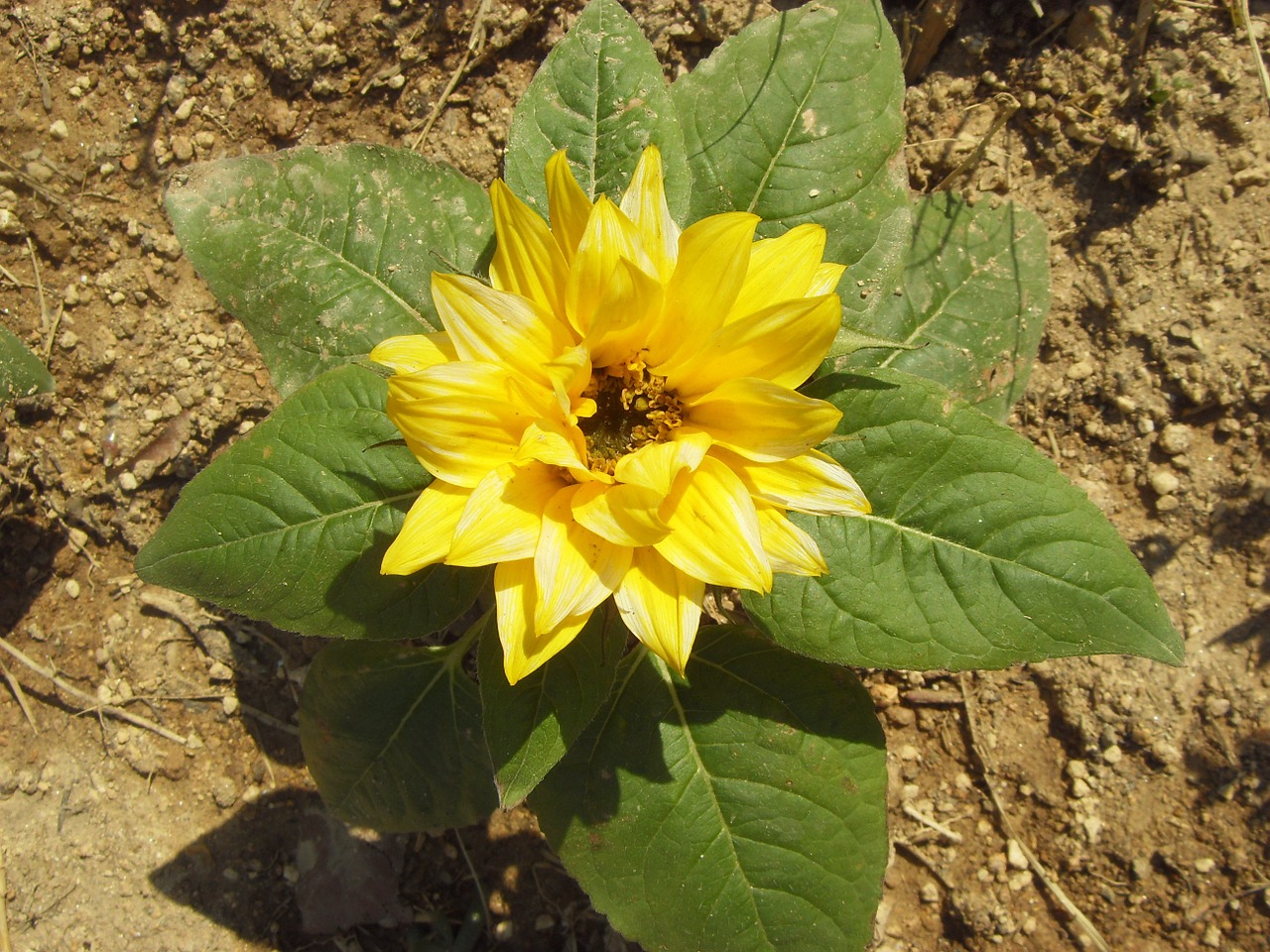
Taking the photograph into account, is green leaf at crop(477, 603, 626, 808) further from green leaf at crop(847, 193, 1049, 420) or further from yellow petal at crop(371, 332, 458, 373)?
green leaf at crop(847, 193, 1049, 420)

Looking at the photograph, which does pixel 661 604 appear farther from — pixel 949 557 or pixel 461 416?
pixel 949 557

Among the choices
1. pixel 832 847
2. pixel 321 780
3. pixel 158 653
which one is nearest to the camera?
pixel 832 847

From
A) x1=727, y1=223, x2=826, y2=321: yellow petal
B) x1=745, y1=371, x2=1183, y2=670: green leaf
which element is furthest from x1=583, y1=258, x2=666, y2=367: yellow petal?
x1=745, y1=371, x2=1183, y2=670: green leaf

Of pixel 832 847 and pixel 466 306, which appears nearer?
pixel 466 306

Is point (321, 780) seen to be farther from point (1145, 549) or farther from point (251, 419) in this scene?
point (1145, 549)

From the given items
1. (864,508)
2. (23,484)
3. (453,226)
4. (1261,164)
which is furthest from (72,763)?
(1261,164)

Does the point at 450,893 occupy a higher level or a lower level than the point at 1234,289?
lower
